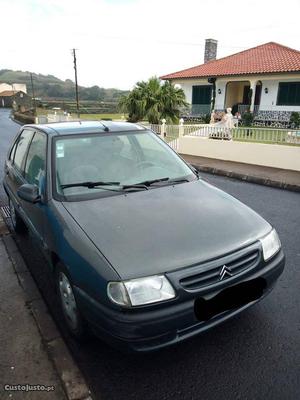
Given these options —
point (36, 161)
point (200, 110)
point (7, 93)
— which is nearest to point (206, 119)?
point (200, 110)

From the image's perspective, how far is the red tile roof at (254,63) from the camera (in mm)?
21969

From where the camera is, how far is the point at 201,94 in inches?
1069

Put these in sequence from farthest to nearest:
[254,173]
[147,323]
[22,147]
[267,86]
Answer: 1. [267,86]
2. [254,173]
3. [22,147]
4. [147,323]

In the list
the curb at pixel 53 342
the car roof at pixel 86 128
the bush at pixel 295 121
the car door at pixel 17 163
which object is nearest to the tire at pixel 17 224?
the car door at pixel 17 163

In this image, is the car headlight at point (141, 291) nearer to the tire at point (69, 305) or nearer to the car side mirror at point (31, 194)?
the tire at point (69, 305)

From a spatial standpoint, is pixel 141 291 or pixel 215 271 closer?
pixel 141 291

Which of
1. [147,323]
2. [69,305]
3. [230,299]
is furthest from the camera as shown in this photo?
[69,305]

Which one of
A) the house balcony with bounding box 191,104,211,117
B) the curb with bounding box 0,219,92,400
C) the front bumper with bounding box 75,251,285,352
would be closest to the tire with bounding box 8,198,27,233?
the curb with bounding box 0,219,92,400

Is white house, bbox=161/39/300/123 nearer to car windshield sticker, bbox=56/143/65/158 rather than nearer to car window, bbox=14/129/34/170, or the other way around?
car window, bbox=14/129/34/170

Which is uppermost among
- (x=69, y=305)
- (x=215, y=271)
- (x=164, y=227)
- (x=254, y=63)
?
(x=254, y=63)

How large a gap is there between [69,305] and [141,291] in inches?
37.3

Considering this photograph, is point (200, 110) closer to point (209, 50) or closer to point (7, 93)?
point (209, 50)

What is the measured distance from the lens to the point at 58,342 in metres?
2.57

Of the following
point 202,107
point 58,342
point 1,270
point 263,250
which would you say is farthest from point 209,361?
point 202,107
